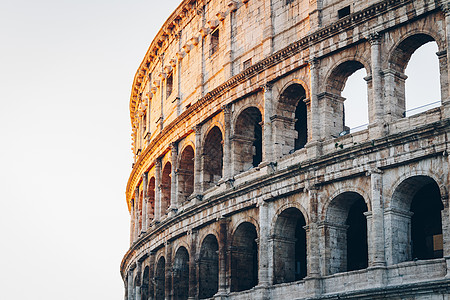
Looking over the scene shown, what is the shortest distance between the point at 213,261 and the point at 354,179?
1010 cm

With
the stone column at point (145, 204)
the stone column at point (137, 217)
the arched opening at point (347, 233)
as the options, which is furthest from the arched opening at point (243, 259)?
the stone column at point (137, 217)

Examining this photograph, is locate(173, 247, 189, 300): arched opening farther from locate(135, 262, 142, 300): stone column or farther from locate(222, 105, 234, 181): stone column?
locate(135, 262, 142, 300): stone column

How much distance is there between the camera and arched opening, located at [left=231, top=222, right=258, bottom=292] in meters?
34.9

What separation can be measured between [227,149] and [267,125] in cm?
287

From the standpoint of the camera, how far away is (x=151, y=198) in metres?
47.2

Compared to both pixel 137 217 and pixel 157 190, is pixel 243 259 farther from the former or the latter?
pixel 137 217

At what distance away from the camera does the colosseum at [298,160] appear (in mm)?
28047

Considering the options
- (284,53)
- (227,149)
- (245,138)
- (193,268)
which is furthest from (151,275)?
(284,53)

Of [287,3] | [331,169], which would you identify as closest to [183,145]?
[287,3]

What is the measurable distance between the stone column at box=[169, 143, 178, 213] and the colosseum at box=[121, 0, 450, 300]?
0.05m

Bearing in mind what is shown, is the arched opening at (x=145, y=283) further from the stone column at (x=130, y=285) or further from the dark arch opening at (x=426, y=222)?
the dark arch opening at (x=426, y=222)

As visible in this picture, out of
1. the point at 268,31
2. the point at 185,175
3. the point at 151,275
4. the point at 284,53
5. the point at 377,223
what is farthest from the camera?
the point at 151,275

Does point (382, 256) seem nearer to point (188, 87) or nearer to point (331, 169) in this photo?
point (331, 169)

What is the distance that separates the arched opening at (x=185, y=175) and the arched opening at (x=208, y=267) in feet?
14.2
